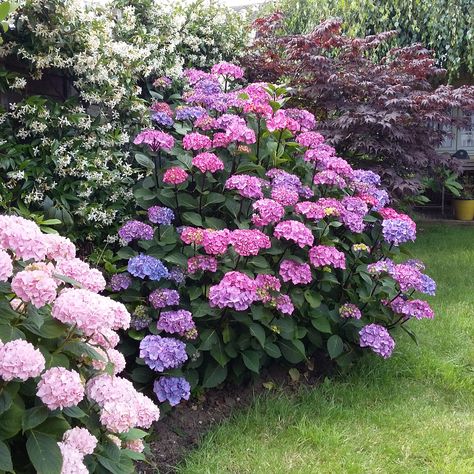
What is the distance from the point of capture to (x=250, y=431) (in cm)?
236

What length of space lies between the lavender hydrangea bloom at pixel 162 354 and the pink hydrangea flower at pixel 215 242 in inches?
16.9

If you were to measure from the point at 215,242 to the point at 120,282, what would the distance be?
0.49m

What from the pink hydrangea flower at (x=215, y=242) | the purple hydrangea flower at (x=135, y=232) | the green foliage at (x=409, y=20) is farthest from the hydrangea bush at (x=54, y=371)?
the green foliage at (x=409, y=20)

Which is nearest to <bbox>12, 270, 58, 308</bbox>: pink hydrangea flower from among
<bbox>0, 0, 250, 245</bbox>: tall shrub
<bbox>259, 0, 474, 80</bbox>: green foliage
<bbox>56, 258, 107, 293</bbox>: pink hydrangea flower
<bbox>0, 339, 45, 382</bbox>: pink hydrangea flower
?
<bbox>0, 339, 45, 382</bbox>: pink hydrangea flower

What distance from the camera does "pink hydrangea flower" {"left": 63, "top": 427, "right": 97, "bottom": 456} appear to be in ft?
4.35

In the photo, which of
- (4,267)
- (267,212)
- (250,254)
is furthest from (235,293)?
(4,267)

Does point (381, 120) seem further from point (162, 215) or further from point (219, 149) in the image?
point (162, 215)

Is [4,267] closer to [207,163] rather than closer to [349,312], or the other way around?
[207,163]

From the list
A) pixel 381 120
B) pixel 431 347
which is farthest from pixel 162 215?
pixel 381 120

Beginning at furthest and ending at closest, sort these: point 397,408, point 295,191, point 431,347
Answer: point 431,347 → point 295,191 → point 397,408

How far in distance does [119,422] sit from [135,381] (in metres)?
1.02

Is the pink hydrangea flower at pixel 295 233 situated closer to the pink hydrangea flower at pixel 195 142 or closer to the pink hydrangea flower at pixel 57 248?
the pink hydrangea flower at pixel 195 142

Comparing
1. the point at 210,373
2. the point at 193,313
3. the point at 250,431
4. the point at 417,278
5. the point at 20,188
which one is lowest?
the point at 250,431

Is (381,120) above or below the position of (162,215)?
above
